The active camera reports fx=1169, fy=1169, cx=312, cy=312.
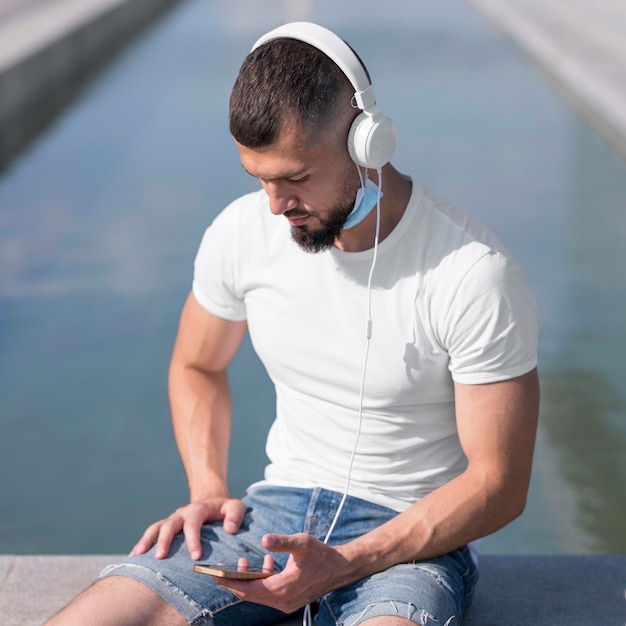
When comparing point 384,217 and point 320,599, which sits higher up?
point 384,217

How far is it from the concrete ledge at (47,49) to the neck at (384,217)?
674 centimetres

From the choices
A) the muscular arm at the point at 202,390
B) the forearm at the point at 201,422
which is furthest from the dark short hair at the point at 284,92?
the forearm at the point at 201,422

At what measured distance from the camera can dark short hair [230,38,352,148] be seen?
1912 millimetres

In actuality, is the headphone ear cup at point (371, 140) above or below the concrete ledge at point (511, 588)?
above

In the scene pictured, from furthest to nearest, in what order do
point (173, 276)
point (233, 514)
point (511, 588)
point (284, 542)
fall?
point (173, 276) → point (511, 588) → point (233, 514) → point (284, 542)

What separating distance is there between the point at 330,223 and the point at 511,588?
87cm

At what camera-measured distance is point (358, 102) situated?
1.94m

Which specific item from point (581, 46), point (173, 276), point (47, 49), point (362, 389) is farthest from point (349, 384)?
point (581, 46)

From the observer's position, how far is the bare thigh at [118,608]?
188 cm

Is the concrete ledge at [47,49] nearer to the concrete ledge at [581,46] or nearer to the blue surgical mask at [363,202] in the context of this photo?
the concrete ledge at [581,46]

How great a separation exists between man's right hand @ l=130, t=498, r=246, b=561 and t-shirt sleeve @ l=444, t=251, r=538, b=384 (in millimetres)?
495

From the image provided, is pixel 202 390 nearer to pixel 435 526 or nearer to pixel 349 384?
pixel 349 384

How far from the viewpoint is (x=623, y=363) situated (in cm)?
442

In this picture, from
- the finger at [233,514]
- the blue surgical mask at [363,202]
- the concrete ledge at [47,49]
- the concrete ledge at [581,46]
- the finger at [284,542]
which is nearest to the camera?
the finger at [284,542]
